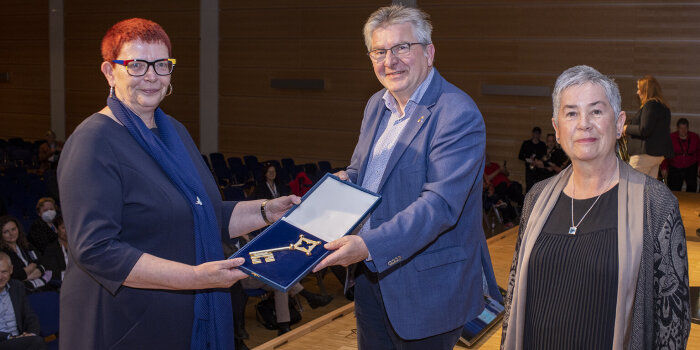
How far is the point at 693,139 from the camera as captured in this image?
1116 centimetres

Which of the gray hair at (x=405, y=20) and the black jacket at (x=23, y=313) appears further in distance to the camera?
the black jacket at (x=23, y=313)

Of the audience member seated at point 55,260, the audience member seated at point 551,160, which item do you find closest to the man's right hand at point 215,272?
the audience member seated at point 55,260

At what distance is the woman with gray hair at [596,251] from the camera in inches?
69.8

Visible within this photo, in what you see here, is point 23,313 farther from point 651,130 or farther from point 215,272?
point 651,130

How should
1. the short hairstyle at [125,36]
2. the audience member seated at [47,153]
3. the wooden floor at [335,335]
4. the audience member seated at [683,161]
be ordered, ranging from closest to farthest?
1. the short hairstyle at [125,36]
2. the wooden floor at [335,335]
3. the audience member seated at [683,161]
4. the audience member seated at [47,153]

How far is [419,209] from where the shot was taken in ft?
6.21

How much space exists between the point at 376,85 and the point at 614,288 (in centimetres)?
1178

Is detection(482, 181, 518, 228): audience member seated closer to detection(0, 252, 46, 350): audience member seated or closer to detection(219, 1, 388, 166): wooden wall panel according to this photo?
detection(219, 1, 388, 166): wooden wall panel

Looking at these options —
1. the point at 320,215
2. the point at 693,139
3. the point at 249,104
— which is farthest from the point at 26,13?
the point at 320,215

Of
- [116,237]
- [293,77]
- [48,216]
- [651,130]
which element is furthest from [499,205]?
[116,237]

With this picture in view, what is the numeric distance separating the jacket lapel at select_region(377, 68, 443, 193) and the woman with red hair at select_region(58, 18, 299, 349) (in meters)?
0.53

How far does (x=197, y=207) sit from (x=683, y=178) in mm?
11152

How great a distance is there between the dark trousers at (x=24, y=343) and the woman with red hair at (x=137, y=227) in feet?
8.76

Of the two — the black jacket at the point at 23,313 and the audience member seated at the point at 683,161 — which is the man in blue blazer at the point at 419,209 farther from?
the audience member seated at the point at 683,161
